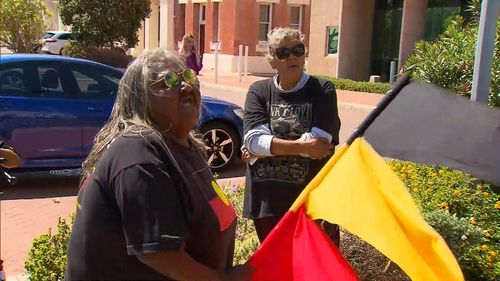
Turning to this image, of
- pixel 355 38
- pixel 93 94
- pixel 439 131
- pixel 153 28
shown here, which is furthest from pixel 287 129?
pixel 153 28

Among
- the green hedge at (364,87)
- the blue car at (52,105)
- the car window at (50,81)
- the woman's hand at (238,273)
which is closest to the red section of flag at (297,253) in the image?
the woman's hand at (238,273)

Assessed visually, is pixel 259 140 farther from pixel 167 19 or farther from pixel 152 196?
pixel 167 19

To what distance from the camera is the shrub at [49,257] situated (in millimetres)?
3840

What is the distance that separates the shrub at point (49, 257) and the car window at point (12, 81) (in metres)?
3.44

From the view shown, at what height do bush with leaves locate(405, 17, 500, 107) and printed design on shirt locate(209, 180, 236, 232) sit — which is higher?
bush with leaves locate(405, 17, 500, 107)

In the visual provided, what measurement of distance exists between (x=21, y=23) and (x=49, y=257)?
19.1 metres

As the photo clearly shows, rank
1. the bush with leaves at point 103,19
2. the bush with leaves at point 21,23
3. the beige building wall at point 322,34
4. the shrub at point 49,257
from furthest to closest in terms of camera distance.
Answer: the beige building wall at point 322,34, the bush with leaves at point 103,19, the bush with leaves at point 21,23, the shrub at point 49,257

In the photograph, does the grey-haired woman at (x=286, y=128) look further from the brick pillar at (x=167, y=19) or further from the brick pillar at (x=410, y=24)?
the brick pillar at (x=167, y=19)

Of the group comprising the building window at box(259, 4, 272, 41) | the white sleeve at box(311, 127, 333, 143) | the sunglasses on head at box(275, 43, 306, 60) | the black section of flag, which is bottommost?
the white sleeve at box(311, 127, 333, 143)

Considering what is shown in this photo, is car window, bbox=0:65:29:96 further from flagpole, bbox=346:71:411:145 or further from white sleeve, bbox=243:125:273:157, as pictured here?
flagpole, bbox=346:71:411:145

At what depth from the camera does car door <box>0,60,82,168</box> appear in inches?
270

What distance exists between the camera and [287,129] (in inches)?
126

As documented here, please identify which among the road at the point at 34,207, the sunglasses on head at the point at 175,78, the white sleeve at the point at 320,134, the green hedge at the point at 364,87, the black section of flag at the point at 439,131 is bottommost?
the road at the point at 34,207

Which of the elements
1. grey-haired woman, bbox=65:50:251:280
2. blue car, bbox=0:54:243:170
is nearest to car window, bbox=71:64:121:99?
blue car, bbox=0:54:243:170
